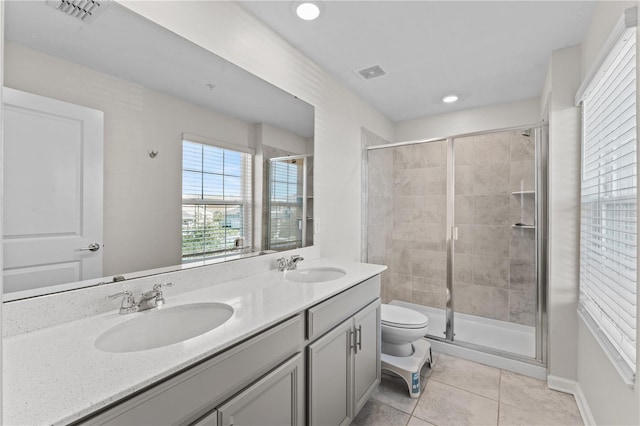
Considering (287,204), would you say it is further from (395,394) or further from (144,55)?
(395,394)

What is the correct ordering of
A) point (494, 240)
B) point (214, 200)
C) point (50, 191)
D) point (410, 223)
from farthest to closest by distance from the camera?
point (410, 223), point (494, 240), point (214, 200), point (50, 191)

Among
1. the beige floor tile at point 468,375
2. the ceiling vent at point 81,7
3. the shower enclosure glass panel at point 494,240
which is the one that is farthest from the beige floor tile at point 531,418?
the ceiling vent at point 81,7

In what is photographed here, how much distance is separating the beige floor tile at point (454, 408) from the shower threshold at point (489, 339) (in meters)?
0.52

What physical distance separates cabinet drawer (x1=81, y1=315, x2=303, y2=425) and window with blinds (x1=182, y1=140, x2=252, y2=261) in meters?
0.64

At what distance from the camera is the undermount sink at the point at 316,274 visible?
195 centimetres

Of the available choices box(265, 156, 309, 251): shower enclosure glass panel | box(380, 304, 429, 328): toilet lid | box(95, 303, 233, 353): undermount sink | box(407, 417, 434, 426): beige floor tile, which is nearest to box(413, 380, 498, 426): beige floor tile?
box(407, 417, 434, 426): beige floor tile

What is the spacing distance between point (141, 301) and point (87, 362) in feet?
1.25

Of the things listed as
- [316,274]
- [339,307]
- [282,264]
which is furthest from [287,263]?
[339,307]

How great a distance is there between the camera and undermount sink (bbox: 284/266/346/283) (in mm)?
1951

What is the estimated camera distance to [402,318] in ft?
7.64

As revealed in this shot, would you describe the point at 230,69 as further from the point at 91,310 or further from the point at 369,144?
the point at 369,144

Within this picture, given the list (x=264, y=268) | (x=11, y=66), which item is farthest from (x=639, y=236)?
(x=11, y=66)

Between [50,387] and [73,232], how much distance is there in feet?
1.92

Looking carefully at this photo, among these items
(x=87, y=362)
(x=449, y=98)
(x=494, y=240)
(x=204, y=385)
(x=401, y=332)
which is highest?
(x=449, y=98)
